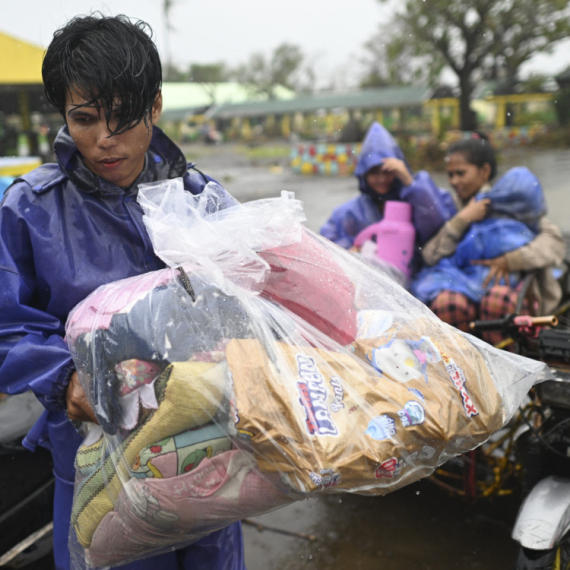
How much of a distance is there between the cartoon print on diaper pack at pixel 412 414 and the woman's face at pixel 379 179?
97.6 inches

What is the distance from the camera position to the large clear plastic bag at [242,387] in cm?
116

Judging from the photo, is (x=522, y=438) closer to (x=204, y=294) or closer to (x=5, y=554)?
(x=204, y=294)

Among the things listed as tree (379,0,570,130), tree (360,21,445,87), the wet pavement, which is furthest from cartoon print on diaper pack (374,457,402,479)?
tree (360,21,445,87)

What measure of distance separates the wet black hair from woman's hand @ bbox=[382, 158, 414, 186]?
220cm

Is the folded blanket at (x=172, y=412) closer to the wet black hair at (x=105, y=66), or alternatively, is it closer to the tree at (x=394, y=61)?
the wet black hair at (x=105, y=66)

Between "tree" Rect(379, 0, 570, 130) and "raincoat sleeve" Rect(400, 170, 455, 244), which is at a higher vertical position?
"tree" Rect(379, 0, 570, 130)

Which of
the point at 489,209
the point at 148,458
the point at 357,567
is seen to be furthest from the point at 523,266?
the point at 148,458

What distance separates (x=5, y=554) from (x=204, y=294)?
172 centimetres

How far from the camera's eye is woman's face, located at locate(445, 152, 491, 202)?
337 cm

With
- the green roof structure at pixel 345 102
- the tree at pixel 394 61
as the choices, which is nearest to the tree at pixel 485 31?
the tree at pixel 394 61

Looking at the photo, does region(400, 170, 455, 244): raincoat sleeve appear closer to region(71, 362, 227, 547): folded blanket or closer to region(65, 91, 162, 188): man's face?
region(65, 91, 162, 188): man's face

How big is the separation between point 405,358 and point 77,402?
76 centimetres

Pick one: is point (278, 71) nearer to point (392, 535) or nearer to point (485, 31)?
point (485, 31)

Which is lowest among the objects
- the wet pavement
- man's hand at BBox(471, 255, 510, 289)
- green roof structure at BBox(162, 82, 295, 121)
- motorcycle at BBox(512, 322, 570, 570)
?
the wet pavement
